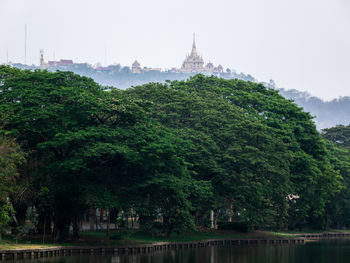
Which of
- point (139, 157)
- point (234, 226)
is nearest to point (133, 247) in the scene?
point (139, 157)

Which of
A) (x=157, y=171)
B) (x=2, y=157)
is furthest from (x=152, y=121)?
(x=2, y=157)

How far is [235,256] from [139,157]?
38.1 ft

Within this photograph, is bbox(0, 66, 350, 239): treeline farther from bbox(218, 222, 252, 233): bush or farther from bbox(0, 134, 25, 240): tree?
bbox(218, 222, 252, 233): bush

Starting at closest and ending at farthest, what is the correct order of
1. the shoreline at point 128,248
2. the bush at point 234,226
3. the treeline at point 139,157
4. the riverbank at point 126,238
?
1. the shoreline at point 128,248
2. the riverbank at point 126,238
3. the treeline at point 139,157
4. the bush at point 234,226

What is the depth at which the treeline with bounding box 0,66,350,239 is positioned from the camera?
2048 inches

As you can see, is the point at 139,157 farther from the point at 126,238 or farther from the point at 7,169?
the point at 7,169

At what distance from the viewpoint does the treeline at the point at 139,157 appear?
52031mm

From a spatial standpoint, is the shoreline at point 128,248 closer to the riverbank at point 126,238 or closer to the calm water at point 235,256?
the riverbank at point 126,238

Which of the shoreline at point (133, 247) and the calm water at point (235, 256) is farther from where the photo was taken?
the calm water at point (235, 256)

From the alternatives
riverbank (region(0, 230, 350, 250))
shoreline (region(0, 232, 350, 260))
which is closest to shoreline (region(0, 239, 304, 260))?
shoreline (region(0, 232, 350, 260))

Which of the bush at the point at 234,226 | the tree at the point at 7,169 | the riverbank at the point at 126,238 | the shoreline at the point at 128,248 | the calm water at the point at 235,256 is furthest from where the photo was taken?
the bush at the point at 234,226

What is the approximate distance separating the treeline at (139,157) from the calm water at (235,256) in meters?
3.60

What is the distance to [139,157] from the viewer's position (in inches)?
2106

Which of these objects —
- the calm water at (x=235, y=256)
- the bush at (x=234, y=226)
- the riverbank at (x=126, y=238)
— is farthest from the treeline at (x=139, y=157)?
the calm water at (x=235, y=256)
